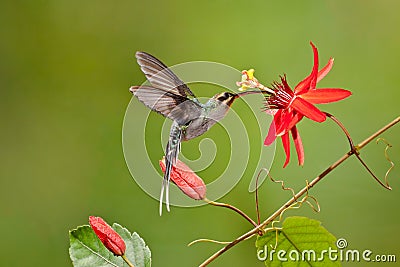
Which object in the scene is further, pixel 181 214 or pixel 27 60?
pixel 27 60

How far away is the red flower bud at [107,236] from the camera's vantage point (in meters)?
0.34

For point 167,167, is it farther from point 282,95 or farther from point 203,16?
point 203,16

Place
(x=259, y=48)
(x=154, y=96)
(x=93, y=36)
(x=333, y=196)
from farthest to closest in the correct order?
(x=93, y=36) < (x=259, y=48) < (x=333, y=196) < (x=154, y=96)

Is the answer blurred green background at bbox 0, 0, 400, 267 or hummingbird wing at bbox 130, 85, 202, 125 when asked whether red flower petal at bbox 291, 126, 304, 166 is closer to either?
hummingbird wing at bbox 130, 85, 202, 125

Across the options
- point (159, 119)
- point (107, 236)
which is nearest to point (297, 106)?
point (107, 236)

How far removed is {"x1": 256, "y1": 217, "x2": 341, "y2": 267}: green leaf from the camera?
36cm

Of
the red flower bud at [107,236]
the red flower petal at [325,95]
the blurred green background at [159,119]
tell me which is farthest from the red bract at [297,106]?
the blurred green background at [159,119]

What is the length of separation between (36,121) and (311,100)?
1360 mm

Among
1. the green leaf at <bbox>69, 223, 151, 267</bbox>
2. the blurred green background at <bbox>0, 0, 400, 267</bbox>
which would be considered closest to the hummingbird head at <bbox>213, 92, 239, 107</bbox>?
the green leaf at <bbox>69, 223, 151, 267</bbox>

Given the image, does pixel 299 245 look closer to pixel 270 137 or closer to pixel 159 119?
pixel 270 137

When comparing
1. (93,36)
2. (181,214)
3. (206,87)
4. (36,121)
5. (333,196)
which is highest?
(93,36)

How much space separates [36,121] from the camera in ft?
5.28

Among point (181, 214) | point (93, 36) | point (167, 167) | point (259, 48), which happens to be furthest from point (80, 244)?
point (93, 36)

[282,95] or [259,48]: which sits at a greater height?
[259,48]
